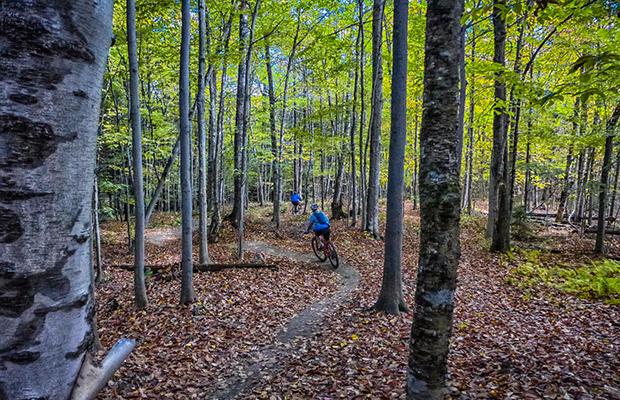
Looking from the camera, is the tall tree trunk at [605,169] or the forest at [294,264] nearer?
the forest at [294,264]

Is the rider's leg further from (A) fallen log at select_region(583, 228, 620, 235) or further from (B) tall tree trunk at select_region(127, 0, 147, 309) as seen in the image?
(A) fallen log at select_region(583, 228, 620, 235)

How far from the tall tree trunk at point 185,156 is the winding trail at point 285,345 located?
7.98 feet

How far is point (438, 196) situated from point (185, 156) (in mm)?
5672

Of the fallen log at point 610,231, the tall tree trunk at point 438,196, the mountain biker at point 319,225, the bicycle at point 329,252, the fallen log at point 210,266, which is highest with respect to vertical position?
the tall tree trunk at point 438,196

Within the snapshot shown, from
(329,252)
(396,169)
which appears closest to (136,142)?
(396,169)

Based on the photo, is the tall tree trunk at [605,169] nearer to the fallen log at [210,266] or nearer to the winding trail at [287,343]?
the winding trail at [287,343]

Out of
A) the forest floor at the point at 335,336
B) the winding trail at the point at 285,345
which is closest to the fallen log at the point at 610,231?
the forest floor at the point at 335,336

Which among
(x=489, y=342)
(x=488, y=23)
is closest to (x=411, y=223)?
(x=488, y=23)

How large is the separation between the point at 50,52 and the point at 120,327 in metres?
6.91

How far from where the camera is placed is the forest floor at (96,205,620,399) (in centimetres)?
452

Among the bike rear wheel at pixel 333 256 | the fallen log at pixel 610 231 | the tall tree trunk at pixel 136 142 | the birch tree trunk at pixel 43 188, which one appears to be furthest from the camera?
the fallen log at pixel 610 231

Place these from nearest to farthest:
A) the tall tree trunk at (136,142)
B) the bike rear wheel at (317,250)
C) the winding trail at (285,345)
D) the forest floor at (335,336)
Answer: the forest floor at (335,336) → the winding trail at (285,345) → the tall tree trunk at (136,142) → the bike rear wheel at (317,250)

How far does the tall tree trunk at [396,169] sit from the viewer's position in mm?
6680

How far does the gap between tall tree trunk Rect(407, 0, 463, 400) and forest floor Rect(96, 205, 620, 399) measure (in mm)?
1687
